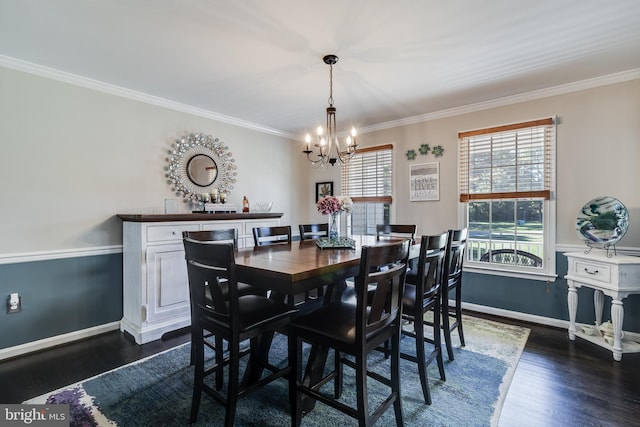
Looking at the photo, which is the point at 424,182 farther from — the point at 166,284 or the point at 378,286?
the point at 166,284

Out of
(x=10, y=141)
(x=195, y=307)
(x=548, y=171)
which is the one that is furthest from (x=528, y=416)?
(x=10, y=141)

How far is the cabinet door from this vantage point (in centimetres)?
287

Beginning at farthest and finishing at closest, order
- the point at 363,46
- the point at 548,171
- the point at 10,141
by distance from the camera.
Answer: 1. the point at 548,171
2. the point at 10,141
3. the point at 363,46

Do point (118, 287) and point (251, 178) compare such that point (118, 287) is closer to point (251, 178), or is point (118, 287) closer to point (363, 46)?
point (251, 178)

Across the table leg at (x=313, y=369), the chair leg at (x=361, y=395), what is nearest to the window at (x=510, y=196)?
the table leg at (x=313, y=369)

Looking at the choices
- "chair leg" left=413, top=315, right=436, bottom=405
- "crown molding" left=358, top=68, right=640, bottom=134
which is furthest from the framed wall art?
"chair leg" left=413, top=315, right=436, bottom=405

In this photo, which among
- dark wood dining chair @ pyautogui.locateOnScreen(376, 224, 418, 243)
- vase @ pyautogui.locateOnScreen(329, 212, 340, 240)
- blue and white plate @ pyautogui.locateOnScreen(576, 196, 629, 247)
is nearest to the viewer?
vase @ pyautogui.locateOnScreen(329, 212, 340, 240)

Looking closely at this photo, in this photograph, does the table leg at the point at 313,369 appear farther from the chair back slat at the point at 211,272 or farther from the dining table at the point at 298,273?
the chair back slat at the point at 211,272

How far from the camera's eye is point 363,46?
2.32 meters

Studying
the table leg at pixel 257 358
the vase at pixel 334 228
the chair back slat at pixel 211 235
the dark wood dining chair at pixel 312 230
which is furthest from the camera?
the dark wood dining chair at pixel 312 230

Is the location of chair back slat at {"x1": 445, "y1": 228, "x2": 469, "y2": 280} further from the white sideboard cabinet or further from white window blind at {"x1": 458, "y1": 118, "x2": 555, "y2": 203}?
the white sideboard cabinet

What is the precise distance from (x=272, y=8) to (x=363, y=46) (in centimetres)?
75

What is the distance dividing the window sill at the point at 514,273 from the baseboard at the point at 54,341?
13.0 ft

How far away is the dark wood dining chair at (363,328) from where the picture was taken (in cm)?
143
